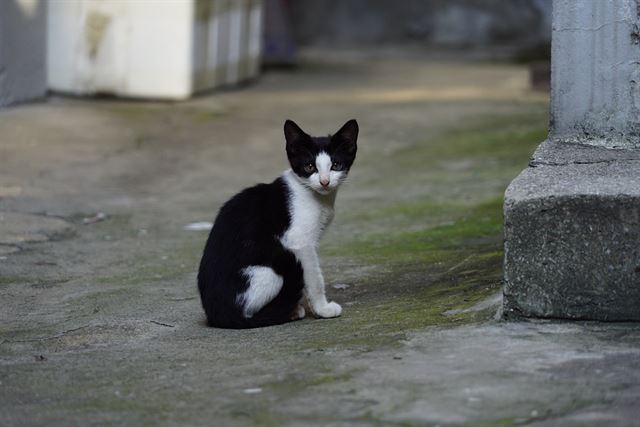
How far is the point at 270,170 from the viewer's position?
30.4 ft

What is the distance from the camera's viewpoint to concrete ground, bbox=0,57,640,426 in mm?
3461

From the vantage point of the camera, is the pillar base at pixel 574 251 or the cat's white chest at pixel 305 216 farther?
the cat's white chest at pixel 305 216

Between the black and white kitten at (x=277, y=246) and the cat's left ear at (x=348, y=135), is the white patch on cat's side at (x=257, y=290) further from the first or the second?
the cat's left ear at (x=348, y=135)

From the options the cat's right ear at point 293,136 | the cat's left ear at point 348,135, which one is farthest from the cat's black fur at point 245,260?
the cat's left ear at point 348,135

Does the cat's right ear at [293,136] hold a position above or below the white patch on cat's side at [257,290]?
above

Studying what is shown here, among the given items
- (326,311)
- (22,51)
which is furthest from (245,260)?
(22,51)

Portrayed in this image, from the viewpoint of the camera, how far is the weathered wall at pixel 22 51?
36.0 ft

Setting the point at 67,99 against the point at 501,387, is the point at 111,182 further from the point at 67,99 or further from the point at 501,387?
the point at 501,387

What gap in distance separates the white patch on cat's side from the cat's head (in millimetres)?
429

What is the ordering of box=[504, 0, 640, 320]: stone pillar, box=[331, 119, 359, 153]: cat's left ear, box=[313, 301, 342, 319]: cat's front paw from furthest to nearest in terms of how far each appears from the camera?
1. box=[331, 119, 359, 153]: cat's left ear
2. box=[313, 301, 342, 319]: cat's front paw
3. box=[504, 0, 640, 320]: stone pillar

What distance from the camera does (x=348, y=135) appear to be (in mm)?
4887

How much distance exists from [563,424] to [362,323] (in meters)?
1.45

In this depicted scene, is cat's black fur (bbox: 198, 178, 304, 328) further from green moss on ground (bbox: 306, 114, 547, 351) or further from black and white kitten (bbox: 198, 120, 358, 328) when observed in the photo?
green moss on ground (bbox: 306, 114, 547, 351)

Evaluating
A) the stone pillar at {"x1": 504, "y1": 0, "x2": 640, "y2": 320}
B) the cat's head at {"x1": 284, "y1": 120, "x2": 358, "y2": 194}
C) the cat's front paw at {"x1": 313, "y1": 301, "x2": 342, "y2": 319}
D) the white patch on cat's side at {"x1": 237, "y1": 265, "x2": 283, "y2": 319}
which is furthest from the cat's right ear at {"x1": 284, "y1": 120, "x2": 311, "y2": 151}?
the stone pillar at {"x1": 504, "y1": 0, "x2": 640, "y2": 320}
